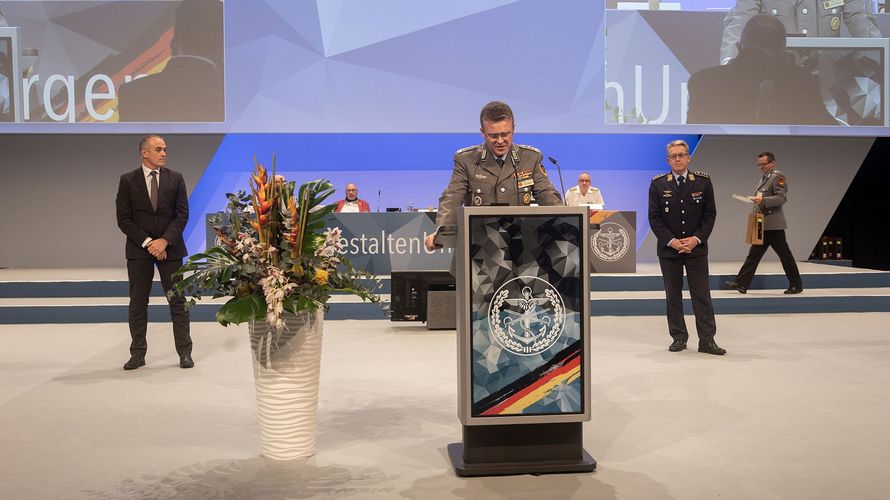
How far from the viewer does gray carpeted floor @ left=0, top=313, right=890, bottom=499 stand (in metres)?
3.31

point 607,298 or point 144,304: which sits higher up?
point 144,304

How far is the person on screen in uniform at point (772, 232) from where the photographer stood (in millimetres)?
9102

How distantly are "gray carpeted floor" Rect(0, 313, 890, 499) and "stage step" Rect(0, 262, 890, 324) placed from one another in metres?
1.22

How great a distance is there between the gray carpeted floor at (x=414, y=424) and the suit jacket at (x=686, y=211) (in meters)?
0.88

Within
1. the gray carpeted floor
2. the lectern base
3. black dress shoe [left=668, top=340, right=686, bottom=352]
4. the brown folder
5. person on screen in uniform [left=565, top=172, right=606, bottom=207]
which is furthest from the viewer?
person on screen in uniform [left=565, top=172, right=606, bottom=207]

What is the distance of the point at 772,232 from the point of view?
915 centimetres

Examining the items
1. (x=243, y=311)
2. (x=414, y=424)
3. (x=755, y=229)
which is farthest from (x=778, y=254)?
(x=243, y=311)

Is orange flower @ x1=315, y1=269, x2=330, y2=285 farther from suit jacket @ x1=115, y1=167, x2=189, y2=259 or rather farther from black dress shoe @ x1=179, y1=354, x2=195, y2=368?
black dress shoe @ x1=179, y1=354, x2=195, y2=368

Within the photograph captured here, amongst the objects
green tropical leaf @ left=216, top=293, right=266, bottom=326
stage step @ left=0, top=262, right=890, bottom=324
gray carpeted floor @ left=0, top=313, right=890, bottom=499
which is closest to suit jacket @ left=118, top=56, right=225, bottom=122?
stage step @ left=0, top=262, right=890, bottom=324

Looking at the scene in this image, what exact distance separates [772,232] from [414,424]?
624 cm

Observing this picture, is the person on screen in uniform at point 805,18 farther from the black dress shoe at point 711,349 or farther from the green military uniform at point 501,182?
the green military uniform at point 501,182

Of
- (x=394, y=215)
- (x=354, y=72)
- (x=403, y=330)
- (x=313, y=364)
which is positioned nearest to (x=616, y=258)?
(x=394, y=215)

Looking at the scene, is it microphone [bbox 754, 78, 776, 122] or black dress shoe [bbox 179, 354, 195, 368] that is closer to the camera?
black dress shoe [bbox 179, 354, 195, 368]

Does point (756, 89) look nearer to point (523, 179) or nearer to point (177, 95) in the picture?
point (177, 95)
